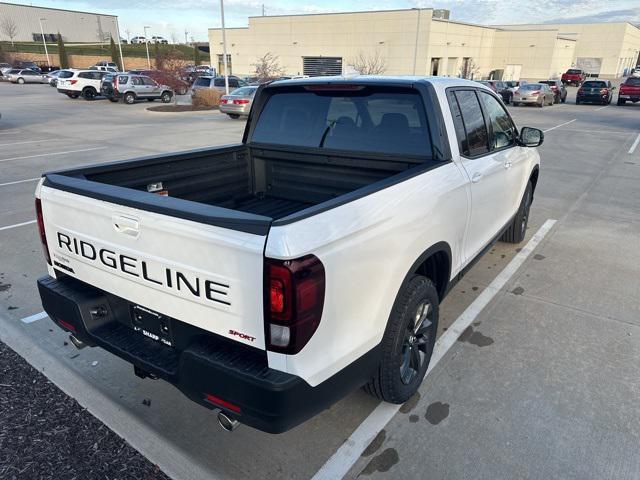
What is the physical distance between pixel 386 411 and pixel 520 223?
3623 mm

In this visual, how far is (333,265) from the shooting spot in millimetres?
1946

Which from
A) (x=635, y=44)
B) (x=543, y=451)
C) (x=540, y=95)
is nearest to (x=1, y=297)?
(x=543, y=451)

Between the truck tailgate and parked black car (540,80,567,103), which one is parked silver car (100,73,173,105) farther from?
the truck tailgate

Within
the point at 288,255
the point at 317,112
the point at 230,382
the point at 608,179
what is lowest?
the point at 608,179

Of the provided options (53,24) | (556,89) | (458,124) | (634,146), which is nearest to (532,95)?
(556,89)

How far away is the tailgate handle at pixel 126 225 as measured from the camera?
2.14m

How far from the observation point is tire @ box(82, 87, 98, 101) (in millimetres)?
30094

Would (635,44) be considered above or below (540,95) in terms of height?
above

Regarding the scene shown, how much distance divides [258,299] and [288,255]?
0.25m

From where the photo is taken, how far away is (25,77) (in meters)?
47.5

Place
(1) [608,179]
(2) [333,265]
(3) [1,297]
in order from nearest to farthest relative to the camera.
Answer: (2) [333,265] → (3) [1,297] → (1) [608,179]

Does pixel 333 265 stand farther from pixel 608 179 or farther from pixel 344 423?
pixel 608 179

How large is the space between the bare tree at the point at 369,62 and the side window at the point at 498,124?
162 feet

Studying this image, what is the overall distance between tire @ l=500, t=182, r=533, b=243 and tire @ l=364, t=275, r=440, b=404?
286 cm
